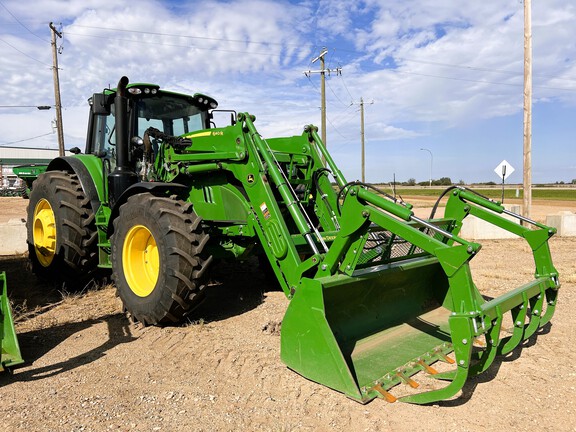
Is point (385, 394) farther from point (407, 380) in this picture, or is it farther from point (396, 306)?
point (396, 306)

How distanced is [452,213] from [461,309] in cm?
234

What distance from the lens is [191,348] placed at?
4117 millimetres

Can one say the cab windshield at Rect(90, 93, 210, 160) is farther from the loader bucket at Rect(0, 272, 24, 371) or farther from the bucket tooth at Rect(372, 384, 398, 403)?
the bucket tooth at Rect(372, 384, 398, 403)

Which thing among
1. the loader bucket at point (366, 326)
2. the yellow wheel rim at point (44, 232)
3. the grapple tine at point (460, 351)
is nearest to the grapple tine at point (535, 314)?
the loader bucket at point (366, 326)

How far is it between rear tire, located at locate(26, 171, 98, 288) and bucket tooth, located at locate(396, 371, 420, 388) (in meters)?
4.25

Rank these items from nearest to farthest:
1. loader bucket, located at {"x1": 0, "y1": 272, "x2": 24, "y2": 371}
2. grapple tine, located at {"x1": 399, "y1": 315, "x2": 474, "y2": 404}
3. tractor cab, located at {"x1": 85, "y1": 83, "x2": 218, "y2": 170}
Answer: grapple tine, located at {"x1": 399, "y1": 315, "x2": 474, "y2": 404}
loader bucket, located at {"x1": 0, "y1": 272, "x2": 24, "y2": 371}
tractor cab, located at {"x1": 85, "y1": 83, "x2": 218, "y2": 170}

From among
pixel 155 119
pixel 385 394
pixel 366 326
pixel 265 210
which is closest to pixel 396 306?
pixel 366 326

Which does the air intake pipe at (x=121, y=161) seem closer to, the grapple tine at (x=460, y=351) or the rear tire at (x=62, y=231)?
the rear tire at (x=62, y=231)

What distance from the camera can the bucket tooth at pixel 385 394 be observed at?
125 inches

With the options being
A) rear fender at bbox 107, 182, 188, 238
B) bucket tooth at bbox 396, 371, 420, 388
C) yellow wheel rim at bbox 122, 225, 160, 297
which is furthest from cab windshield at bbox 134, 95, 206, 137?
bucket tooth at bbox 396, 371, 420, 388

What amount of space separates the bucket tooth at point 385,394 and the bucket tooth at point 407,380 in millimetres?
219

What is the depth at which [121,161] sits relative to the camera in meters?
5.63

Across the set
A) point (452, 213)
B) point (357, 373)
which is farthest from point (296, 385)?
point (452, 213)

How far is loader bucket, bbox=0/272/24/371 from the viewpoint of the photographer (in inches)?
142
